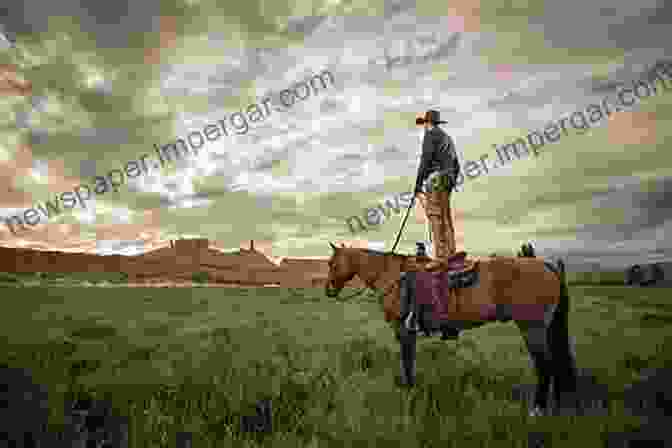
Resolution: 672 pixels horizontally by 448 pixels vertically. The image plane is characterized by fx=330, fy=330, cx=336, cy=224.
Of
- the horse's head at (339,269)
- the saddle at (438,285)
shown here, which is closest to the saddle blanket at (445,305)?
the saddle at (438,285)

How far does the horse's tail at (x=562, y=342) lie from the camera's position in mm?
5094

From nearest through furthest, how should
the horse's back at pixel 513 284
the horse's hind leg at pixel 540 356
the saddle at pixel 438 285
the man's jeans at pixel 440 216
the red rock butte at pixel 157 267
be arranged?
the horse's hind leg at pixel 540 356 → the horse's back at pixel 513 284 → the saddle at pixel 438 285 → the man's jeans at pixel 440 216 → the red rock butte at pixel 157 267

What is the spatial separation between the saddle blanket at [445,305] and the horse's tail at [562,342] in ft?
1.57

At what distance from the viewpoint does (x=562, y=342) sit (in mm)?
5199

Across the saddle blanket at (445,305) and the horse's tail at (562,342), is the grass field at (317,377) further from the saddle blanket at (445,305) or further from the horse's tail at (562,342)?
the saddle blanket at (445,305)

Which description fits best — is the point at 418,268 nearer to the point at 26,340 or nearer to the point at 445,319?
the point at 445,319

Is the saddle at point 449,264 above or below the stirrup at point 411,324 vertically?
above

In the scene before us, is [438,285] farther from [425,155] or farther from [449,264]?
[425,155]

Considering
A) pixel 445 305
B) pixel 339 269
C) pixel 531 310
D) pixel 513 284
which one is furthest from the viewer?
pixel 339 269

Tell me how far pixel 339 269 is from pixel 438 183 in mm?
2523

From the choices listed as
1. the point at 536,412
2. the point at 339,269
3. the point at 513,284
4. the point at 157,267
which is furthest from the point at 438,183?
the point at 157,267

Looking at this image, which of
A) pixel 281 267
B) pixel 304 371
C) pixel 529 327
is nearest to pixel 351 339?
pixel 304 371

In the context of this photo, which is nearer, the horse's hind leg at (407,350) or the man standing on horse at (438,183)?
the horse's hind leg at (407,350)

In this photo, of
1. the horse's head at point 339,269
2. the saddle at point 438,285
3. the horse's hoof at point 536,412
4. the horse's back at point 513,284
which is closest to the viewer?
the horse's hoof at point 536,412
